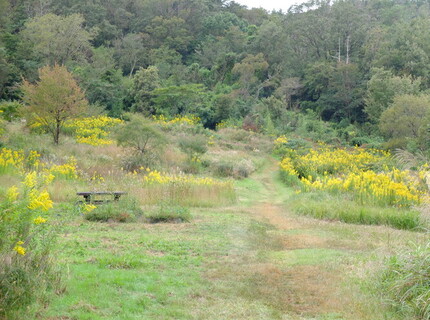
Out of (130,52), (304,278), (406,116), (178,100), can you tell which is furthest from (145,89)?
(304,278)

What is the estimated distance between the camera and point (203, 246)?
972cm

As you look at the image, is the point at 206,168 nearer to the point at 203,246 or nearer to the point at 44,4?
the point at 203,246

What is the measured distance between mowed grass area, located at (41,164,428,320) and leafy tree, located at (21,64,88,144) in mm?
12941

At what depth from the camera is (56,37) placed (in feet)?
146

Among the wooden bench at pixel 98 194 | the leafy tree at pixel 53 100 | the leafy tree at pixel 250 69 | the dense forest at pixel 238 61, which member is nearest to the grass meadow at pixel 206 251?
the wooden bench at pixel 98 194

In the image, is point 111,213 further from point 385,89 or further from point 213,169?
point 385,89

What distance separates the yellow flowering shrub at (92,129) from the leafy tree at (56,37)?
13.4 meters

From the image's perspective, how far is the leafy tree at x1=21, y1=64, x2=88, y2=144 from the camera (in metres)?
23.2

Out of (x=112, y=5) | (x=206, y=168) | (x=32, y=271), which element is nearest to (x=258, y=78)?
(x=112, y=5)

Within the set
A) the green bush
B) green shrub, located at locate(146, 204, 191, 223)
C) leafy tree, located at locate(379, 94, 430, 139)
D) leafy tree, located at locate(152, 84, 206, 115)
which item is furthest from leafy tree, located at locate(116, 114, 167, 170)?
leafy tree, located at locate(152, 84, 206, 115)

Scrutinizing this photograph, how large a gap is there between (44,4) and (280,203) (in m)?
50.9

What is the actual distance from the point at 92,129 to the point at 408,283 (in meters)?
27.2

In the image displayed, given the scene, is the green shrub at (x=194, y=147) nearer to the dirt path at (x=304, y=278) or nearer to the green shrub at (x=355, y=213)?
the green shrub at (x=355, y=213)

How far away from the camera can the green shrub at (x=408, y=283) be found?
603cm
